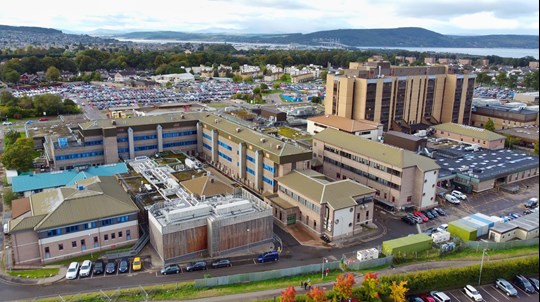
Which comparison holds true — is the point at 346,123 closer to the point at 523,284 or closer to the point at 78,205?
the point at 523,284

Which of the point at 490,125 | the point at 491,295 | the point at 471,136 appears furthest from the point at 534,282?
the point at 490,125

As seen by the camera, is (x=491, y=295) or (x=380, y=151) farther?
(x=380, y=151)

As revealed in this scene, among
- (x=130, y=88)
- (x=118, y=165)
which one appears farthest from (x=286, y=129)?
(x=130, y=88)

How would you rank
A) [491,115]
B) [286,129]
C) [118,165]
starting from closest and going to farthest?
[118,165] → [286,129] → [491,115]

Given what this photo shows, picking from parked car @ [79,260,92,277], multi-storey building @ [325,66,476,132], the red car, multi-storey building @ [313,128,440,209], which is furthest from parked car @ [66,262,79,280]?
multi-storey building @ [325,66,476,132]

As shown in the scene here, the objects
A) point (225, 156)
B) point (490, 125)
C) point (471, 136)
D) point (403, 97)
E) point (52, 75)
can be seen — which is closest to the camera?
point (225, 156)

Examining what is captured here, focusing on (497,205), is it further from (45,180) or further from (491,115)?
(45,180)

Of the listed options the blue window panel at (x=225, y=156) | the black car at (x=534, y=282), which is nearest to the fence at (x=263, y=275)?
the black car at (x=534, y=282)
